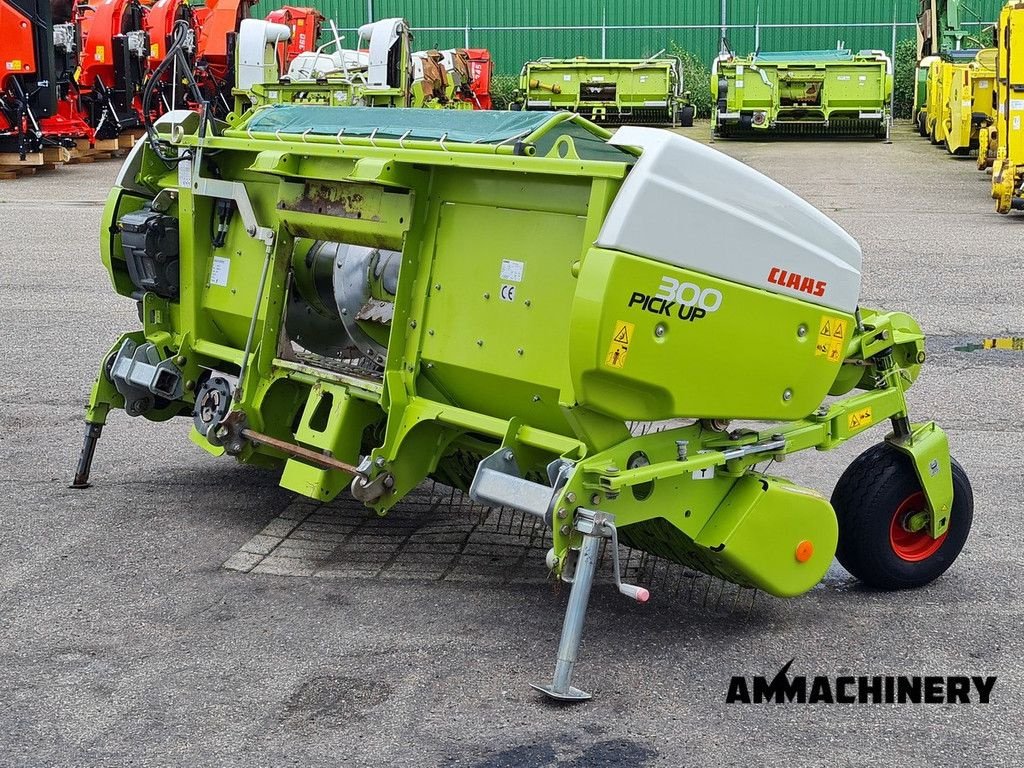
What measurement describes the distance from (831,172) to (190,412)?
47.8ft

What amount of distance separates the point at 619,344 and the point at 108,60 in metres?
17.8

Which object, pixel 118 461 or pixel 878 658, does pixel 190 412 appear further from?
pixel 878 658

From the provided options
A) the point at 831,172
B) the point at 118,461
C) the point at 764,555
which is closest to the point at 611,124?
the point at 831,172

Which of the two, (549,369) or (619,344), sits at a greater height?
(619,344)

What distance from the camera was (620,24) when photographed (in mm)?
29984

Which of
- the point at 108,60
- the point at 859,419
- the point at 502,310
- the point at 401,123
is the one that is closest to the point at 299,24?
the point at 108,60

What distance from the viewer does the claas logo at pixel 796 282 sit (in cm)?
380

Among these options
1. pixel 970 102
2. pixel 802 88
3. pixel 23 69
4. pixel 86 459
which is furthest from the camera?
pixel 802 88

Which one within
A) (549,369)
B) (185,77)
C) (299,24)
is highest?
(299,24)

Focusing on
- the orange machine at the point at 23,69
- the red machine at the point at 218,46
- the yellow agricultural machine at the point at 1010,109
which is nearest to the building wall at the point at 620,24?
the red machine at the point at 218,46

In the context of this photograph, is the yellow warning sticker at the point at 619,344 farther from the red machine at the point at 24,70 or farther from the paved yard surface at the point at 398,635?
the red machine at the point at 24,70

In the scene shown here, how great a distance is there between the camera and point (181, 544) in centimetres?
500

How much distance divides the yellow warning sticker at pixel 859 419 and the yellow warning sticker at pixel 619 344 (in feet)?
3.23

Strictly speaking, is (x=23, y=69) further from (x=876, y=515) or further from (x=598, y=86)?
(x=876, y=515)
